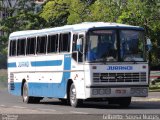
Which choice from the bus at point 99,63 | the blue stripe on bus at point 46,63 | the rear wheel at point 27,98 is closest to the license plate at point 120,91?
the bus at point 99,63

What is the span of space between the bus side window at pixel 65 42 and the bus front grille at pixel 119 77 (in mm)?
2271

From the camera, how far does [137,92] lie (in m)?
24.1

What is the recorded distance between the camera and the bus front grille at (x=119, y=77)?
23.7 m

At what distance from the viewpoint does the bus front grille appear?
23719 mm

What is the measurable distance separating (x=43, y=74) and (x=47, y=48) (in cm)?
119

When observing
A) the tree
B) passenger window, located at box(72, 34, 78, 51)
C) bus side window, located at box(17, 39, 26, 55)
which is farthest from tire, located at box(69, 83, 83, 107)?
the tree

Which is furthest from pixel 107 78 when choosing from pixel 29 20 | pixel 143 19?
pixel 29 20

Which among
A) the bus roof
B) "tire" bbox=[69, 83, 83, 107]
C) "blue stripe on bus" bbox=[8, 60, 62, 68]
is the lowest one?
"tire" bbox=[69, 83, 83, 107]

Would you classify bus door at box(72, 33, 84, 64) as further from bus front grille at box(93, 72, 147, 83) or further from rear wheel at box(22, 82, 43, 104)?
rear wheel at box(22, 82, 43, 104)

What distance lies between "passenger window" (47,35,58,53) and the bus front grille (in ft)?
11.6

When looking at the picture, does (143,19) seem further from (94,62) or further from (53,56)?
(94,62)

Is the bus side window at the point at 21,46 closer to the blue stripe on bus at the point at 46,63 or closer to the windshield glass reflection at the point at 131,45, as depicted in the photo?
the blue stripe on bus at the point at 46,63

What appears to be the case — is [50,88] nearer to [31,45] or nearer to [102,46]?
[31,45]

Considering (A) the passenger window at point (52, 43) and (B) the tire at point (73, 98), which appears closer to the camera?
(B) the tire at point (73, 98)
